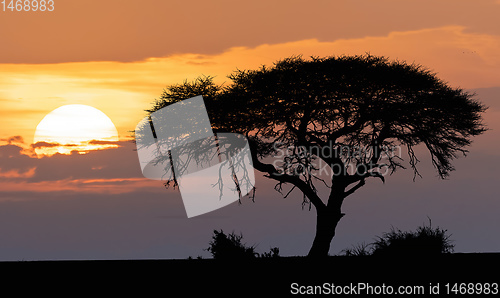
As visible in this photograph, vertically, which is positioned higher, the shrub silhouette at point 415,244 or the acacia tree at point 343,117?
the acacia tree at point 343,117

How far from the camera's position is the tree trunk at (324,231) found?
3055cm

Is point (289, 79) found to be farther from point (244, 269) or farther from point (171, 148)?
point (244, 269)

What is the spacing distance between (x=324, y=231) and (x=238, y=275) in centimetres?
810

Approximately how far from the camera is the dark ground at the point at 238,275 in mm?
20500

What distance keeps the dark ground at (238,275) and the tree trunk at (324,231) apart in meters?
1.08

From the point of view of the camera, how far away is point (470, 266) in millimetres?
25203

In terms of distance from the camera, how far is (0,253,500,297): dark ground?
67.3ft

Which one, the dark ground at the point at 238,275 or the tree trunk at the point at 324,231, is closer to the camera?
the dark ground at the point at 238,275

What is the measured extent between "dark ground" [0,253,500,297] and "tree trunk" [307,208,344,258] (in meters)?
1.08

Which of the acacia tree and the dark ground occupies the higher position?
the acacia tree

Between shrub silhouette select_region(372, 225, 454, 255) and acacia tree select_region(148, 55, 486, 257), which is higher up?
acacia tree select_region(148, 55, 486, 257)

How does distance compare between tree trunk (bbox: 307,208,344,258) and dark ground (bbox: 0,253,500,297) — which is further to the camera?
tree trunk (bbox: 307,208,344,258)

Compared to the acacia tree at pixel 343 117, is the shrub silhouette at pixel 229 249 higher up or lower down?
lower down

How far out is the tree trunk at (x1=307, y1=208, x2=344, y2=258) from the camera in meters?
30.5
